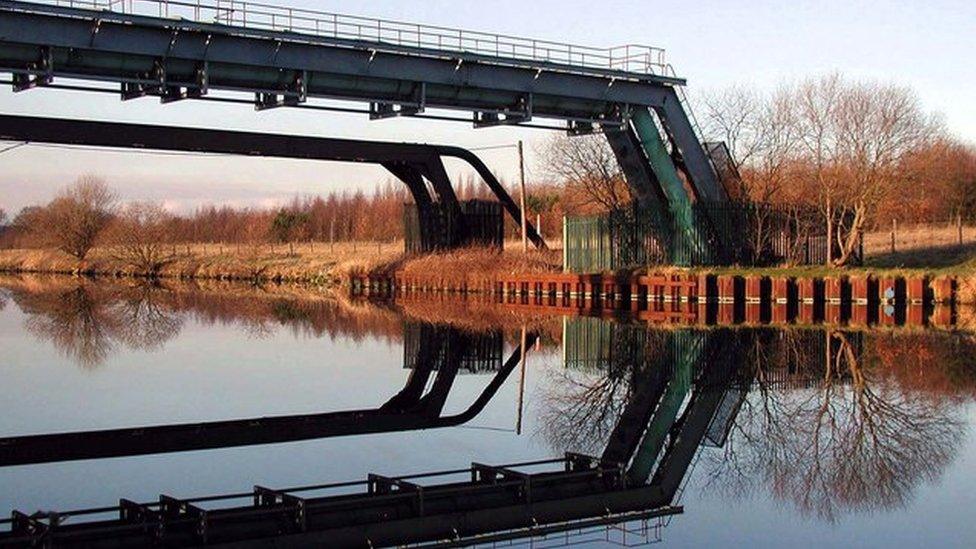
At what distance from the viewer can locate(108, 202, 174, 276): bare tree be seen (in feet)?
261

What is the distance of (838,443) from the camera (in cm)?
1423

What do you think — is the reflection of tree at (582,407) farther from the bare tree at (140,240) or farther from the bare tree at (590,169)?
the bare tree at (140,240)

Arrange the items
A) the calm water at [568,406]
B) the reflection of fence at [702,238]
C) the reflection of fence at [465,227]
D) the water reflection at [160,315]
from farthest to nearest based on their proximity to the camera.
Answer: the reflection of fence at [465,227] → the reflection of fence at [702,238] → the water reflection at [160,315] → the calm water at [568,406]

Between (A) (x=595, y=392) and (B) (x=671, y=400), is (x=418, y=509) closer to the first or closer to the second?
(B) (x=671, y=400)

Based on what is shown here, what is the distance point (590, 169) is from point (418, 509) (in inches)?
1789

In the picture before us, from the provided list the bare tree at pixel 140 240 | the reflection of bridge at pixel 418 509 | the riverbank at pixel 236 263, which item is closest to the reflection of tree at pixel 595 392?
the reflection of bridge at pixel 418 509

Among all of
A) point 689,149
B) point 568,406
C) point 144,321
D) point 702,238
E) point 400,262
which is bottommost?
point 568,406

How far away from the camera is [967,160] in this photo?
6656cm

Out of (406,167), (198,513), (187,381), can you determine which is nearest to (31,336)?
(187,381)

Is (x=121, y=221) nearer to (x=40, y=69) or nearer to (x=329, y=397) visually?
(x=40, y=69)

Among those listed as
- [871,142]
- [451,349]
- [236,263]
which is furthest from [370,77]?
[236,263]

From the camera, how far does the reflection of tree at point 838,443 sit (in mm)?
11688

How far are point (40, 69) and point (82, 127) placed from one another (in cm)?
1695

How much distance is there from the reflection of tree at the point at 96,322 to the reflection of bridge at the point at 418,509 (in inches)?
505
